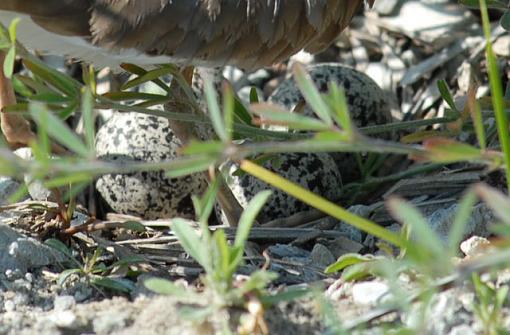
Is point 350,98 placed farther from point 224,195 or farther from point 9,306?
point 9,306

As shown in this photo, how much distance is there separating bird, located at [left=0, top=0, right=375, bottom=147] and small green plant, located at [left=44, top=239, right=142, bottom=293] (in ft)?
1.33

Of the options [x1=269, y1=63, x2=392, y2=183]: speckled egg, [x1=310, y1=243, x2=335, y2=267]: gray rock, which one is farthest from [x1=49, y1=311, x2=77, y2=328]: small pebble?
[x1=269, y1=63, x2=392, y2=183]: speckled egg

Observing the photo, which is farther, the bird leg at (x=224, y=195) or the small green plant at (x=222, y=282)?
the bird leg at (x=224, y=195)

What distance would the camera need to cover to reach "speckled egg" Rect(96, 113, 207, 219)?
2.56m

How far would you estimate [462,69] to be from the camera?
120 inches

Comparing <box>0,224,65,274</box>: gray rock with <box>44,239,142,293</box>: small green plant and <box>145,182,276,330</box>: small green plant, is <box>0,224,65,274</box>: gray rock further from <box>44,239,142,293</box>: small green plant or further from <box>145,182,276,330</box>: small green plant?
<box>145,182,276,330</box>: small green plant

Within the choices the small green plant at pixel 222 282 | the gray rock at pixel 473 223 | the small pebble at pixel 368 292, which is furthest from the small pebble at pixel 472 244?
the small green plant at pixel 222 282

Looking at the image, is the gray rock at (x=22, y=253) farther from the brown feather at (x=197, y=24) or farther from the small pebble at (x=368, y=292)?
the small pebble at (x=368, y=292)

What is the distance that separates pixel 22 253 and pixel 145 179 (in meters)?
0.57

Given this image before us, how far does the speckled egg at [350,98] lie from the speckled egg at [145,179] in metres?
0.37

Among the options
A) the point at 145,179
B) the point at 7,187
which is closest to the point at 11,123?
the point at 7,187

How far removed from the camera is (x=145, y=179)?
2.56m

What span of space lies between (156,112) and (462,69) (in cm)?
141

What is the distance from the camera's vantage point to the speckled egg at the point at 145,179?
2.56 meters
